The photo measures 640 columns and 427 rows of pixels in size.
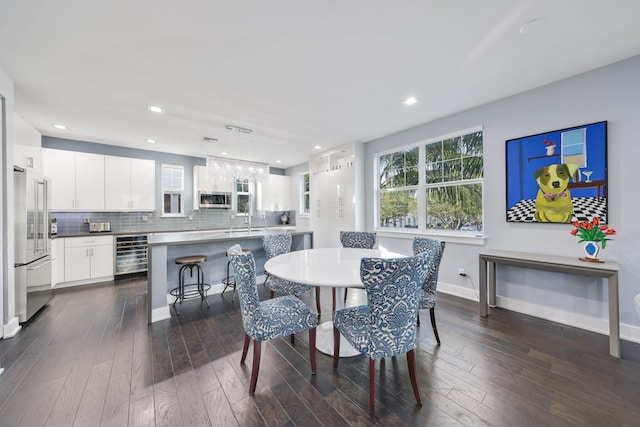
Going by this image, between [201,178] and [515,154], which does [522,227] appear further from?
[201,178]

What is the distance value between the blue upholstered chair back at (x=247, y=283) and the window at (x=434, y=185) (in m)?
3.25

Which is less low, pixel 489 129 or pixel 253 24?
pixel 253 24

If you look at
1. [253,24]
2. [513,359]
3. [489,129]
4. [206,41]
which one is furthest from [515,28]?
[513,359]

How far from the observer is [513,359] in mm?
2086

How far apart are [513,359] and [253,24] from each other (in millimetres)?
3416

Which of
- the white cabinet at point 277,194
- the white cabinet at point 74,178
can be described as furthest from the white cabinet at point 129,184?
the white cabinet at point 277,194

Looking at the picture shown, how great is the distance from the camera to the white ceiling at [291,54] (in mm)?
1752

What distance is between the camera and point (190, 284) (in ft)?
11.9

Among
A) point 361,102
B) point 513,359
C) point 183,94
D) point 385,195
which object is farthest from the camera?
point 385,195

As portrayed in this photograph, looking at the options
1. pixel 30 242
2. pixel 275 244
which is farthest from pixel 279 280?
pixel 30 242

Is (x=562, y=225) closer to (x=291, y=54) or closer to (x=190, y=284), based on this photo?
(x=291, y=54)

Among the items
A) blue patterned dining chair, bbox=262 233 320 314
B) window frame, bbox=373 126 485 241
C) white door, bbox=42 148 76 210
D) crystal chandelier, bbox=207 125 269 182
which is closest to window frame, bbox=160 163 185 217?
white door, bbox=42 148 76 210

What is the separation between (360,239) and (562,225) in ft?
7.51

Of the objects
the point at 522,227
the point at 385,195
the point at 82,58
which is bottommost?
the point at 522,227
